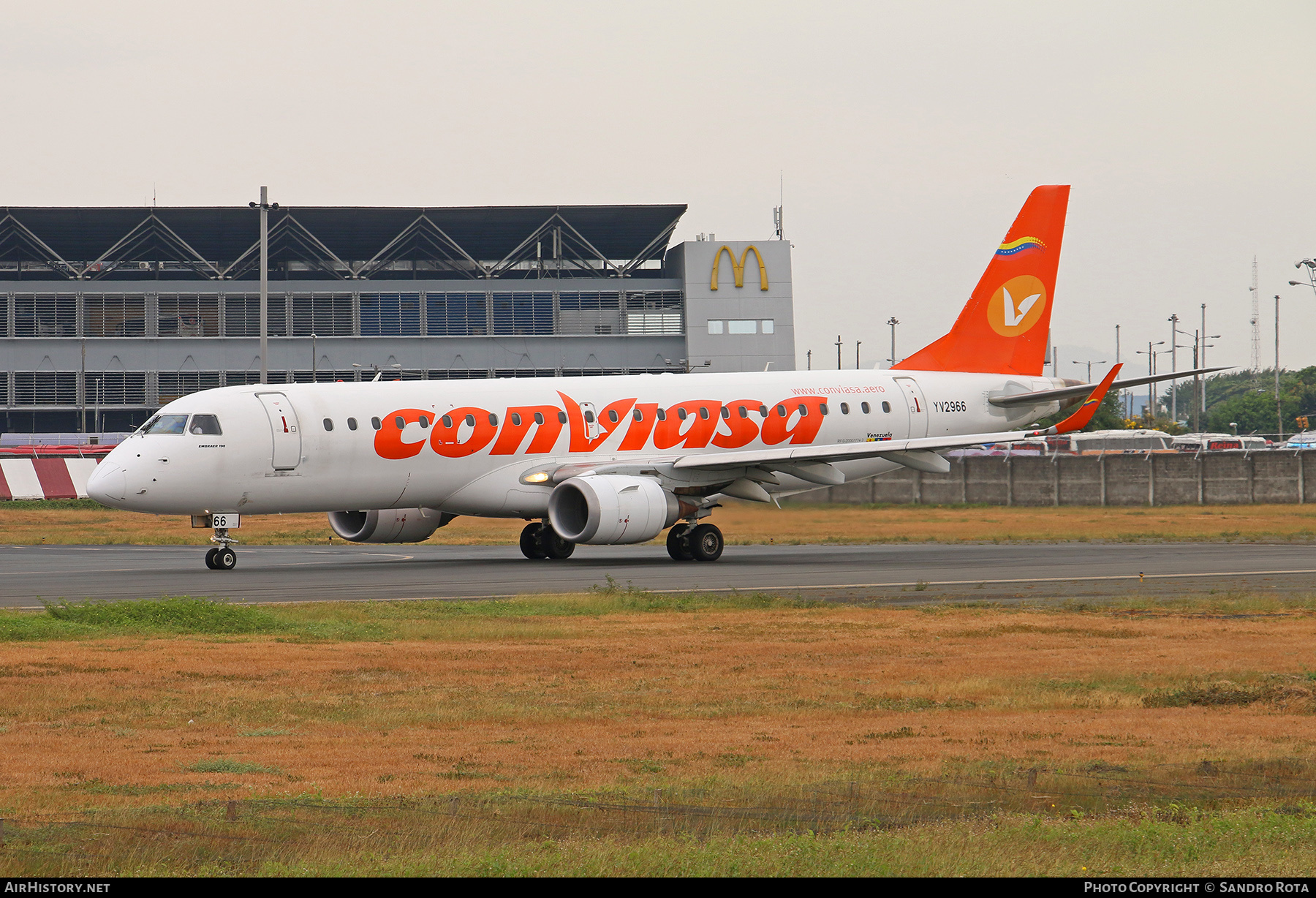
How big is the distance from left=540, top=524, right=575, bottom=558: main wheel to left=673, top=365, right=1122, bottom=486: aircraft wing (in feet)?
11.0

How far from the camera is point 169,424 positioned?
28734mm

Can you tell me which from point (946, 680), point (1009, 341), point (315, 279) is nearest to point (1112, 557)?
point (1009, 341)

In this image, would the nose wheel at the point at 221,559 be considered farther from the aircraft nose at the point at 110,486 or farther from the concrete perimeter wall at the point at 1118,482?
the concrete perimeter wall at the point at 1118,482

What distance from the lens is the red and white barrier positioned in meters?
53.9

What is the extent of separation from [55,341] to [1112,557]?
8352 cm

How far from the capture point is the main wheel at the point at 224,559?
29.7 m

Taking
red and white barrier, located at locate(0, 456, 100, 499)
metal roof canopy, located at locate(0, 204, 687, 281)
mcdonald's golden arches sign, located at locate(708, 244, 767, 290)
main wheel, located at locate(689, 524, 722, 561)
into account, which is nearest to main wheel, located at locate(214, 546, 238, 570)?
main wheel, located at locate(689, 524, 722, 561)

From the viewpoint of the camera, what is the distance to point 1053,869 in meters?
6.77

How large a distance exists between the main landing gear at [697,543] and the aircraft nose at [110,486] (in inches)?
450

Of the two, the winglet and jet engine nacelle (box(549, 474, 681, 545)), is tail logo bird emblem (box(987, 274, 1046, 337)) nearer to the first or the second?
the winglet

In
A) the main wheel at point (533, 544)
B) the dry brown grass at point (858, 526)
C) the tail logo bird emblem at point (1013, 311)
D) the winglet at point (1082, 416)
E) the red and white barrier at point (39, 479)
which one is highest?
the tail logo bird emblem at point (1013, 311)

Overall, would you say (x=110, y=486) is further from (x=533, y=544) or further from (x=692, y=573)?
(x=692, y=573)

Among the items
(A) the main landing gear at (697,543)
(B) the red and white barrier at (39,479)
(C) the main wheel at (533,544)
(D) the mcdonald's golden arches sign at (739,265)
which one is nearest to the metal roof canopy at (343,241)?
(D) the mcdonald's golden arches sign at (739,265)

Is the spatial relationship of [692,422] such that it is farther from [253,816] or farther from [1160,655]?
[253,816]
